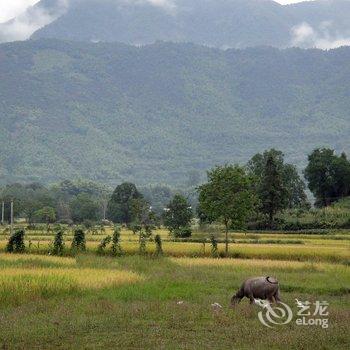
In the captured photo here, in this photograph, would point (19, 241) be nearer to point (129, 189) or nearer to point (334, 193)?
point (334, 193)

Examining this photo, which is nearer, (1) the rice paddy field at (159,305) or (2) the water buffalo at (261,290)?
(1) the rice paddy field at (159,305)

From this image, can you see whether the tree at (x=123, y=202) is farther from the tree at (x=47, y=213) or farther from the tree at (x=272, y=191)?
the tree at (x=272, y=191)

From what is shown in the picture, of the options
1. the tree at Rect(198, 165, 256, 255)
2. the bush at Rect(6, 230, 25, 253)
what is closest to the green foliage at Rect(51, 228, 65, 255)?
the bush at Rect(6, 230, 25, 253)

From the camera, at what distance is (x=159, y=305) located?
2214 cm

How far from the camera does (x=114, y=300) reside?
2352cm

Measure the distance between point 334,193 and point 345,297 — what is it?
6767 cm

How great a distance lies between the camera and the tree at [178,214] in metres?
74.4

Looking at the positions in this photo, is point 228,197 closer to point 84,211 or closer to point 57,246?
point 57,246

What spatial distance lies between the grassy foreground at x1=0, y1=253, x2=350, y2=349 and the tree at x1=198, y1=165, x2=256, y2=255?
14.6 metres

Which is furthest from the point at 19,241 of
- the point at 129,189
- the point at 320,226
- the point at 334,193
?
the point at 129,189

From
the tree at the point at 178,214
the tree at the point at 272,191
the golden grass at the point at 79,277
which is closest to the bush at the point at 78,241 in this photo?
the golden grass at the point at 79,277

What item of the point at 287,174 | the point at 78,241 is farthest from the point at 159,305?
the point at 287,174

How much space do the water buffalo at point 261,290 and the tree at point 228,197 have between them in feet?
88.0

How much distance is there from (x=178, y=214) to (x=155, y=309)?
176 feet
